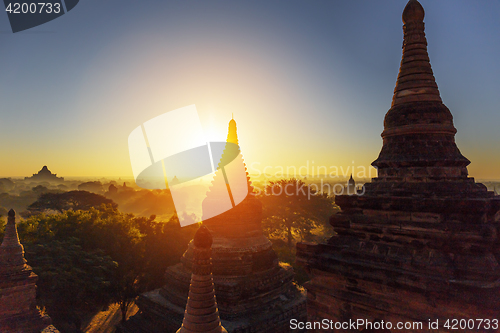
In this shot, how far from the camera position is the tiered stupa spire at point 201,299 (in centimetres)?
536

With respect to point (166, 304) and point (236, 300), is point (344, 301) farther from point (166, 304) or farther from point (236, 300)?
point (166, 304)

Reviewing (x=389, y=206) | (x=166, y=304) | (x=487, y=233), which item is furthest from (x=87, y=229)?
(x=487, y=233)

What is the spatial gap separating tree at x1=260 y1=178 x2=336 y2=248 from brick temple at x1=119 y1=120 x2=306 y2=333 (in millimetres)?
26224

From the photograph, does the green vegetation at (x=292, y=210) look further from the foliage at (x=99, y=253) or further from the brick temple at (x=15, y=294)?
the brick temple at (x=15, y=294)

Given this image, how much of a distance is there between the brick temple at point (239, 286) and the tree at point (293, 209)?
26.2 metres

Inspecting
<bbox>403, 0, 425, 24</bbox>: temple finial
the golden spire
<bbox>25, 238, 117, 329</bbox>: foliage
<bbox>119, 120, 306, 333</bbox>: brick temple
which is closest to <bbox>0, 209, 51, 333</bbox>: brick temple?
<bbox>119, 120, 306, 333</bbox>: brick temple

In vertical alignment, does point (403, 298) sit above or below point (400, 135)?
below

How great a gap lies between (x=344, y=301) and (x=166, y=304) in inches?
Answer: 426

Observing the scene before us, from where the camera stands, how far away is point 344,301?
629 cm

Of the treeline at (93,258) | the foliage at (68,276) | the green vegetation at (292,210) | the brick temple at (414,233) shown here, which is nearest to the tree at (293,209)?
the green vegetation at (292,210)

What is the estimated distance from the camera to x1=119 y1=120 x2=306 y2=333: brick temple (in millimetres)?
13039

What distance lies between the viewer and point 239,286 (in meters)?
13.3

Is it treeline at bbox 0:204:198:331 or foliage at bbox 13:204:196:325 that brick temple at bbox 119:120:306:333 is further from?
foliage at bbox 13:204:196:325

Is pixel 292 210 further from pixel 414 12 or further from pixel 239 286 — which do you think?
pixel 414 12
